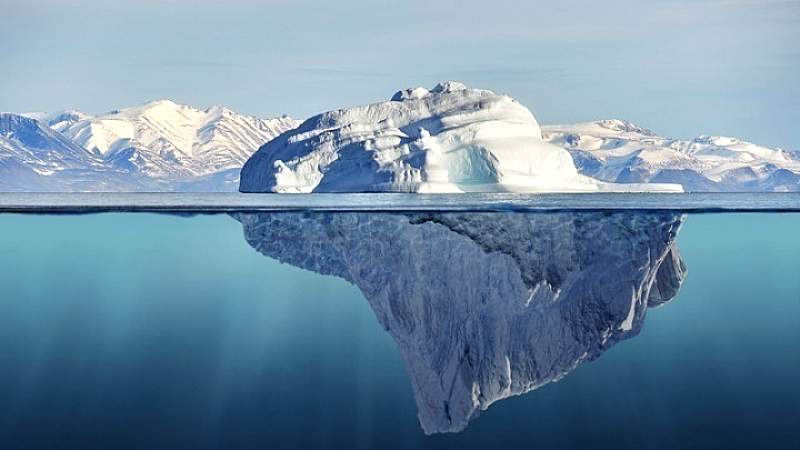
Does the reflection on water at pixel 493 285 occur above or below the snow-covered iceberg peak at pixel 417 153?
below

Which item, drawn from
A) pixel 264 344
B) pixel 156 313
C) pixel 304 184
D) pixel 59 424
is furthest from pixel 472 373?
pixel 304 184

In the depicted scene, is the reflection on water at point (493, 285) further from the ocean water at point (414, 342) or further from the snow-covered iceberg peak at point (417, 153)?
the snow-covered iceberg peak at point (417, 153)

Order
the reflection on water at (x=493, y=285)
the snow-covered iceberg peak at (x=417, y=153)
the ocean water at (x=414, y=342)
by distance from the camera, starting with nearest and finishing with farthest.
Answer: the ocean water at (x=414, y=342) < the reflection on water at (x=493, y=285) < the snow-covered iceberg peak at (x=417, y=153)

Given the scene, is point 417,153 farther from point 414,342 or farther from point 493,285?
Result: point 414,342

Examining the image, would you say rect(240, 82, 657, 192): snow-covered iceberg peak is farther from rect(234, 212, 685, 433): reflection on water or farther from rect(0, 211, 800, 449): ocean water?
rect(234, 212, 685, 433): reflection on water

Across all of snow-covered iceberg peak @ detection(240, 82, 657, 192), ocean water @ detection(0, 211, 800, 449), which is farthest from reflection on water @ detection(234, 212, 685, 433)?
snow-covered iceberg peak @ detection(240, 82, 657, 192)

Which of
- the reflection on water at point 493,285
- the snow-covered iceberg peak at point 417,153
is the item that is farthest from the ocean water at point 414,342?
the snow-covered iceberg peak at point 417,153
